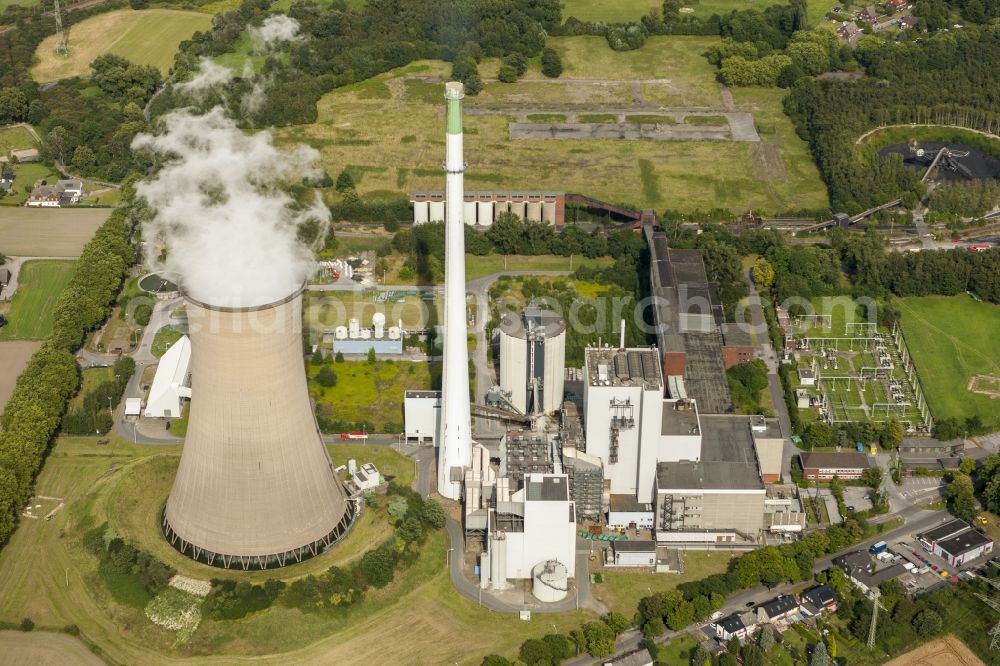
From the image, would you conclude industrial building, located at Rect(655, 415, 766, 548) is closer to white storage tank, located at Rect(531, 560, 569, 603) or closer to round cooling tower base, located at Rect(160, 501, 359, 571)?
white storage tank, located at Rect(531, 560, 569, 603)

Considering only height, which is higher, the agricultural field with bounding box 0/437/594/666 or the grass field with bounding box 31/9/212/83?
the agricultural field with bounding box 0/437/594/666

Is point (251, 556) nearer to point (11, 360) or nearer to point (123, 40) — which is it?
point (11, 360)

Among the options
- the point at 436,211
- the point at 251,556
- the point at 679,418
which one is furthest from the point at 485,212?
the point at 251,556

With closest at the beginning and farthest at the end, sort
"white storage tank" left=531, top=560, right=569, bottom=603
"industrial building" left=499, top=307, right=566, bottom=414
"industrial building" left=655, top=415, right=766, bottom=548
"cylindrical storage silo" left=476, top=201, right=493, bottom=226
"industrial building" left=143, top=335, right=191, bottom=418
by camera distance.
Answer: "white storage tank" left=531, top=560, right=569, bottom=603 < "industrial building" left=655, top=415, right=766, bottom=548 < "industrial building" left=499, top=307, right=566, bottom=414 < "industrial building" left=143, top=335, right=191, bottom=418 < "cylindrical storage silo" left=476, top=201, right=493, bottom=226

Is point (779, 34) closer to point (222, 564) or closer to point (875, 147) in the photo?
point (875, 147)

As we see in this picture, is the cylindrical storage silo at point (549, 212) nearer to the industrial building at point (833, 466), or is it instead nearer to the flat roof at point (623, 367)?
the flat roof at point (623, 367)

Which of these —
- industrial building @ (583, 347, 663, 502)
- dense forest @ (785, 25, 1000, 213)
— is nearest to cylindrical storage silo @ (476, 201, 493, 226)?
dense forest @ (785, 25, 1000, 213)

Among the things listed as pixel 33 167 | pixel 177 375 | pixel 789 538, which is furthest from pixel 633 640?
pixel 33 167
